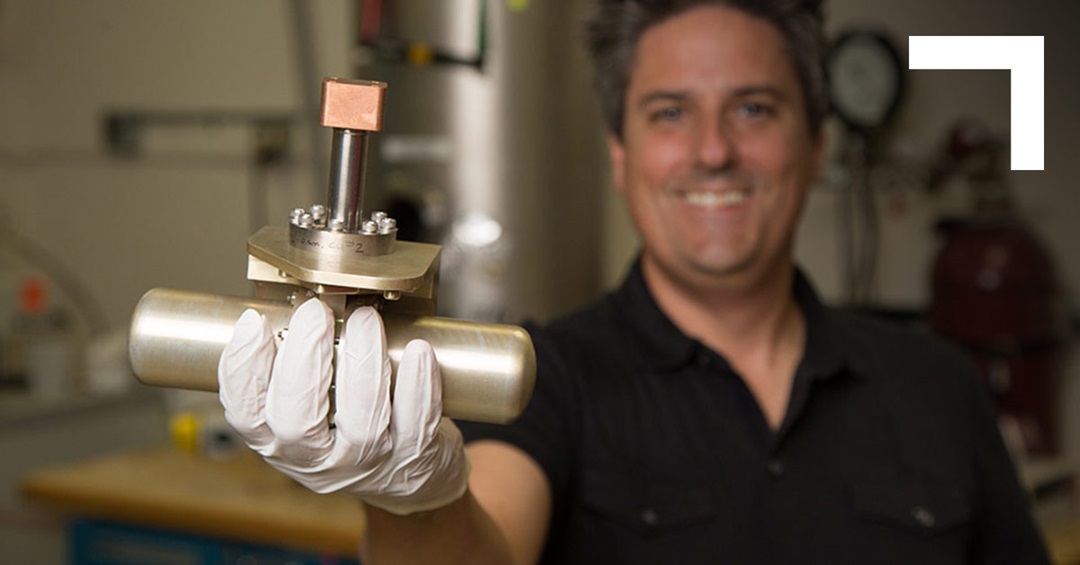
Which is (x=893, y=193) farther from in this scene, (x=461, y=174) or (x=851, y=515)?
(x=851, y=515)

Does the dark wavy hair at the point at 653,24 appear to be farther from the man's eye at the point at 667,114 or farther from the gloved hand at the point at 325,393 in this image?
the gloved hand at the point at 325,393

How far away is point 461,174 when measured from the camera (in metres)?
2.39

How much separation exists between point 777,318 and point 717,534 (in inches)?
11.8

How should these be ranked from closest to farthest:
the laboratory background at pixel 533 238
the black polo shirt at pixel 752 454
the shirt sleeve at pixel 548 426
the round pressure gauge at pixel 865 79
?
the shirt sleeve at pixel 548 426
the black polo shirt at pixel 752 454
the laboratory background at pixel 533 238
the round pressure gauge at pixel 865 79

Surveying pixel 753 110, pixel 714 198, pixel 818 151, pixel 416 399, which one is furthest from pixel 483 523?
pixel 818 151

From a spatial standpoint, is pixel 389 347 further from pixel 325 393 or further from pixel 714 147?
pixel 714 147

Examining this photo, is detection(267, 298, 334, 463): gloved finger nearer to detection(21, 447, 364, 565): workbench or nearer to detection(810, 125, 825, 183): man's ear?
detection(810, 125, 825, 183): man's ear

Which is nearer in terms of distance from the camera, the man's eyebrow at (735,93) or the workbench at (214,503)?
the man's eyebrow at (735,93)

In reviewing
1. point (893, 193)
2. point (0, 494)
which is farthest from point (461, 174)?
point (0, 494)

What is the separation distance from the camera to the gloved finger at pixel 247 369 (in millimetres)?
704

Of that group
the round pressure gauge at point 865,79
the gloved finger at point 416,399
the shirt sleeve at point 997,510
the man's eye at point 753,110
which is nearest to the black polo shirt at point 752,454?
the shirt sleeve at point 997,510

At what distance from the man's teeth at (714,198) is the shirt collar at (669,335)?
0.13 metres

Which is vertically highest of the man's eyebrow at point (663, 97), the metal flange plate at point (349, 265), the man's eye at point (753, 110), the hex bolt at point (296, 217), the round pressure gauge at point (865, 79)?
the round pressure gauge at point (865, 79)

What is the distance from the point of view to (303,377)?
70 centimetres
